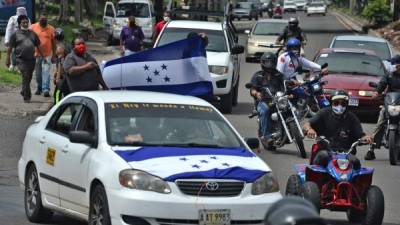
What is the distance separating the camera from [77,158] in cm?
921

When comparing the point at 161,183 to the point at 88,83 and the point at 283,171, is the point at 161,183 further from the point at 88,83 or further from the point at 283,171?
the point at 88,83

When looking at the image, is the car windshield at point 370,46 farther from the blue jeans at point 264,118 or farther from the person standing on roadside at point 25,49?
the blue jeans at point 264,118

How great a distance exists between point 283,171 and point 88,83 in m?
3.31

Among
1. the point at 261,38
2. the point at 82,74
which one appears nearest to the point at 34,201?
the point at 82,74

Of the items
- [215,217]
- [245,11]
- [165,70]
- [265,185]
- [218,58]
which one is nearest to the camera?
[215,217]

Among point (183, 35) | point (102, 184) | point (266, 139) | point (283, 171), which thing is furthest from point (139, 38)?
point (102, 184)

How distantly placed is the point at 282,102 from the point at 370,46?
39.3ft

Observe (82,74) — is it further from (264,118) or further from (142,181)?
(142,181)

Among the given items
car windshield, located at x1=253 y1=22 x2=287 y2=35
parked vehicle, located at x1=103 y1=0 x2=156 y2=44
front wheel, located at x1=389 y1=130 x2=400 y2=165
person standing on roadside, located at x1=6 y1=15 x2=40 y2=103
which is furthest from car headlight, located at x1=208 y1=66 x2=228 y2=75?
parked vehicle, located at x1=103 y1=0 x2=156 y2=44

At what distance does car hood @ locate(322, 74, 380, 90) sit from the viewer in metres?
21.7

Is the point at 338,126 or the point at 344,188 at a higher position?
the point at 338,126

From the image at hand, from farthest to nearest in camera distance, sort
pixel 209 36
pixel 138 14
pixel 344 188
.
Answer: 1. pixel 138 14
2. pixel 209 36
3. pixel 344 188

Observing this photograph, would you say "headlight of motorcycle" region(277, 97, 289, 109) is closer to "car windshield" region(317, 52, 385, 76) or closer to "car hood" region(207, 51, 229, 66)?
"car hood" region(207, 51, 229, 66)

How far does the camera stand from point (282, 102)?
16125mm
